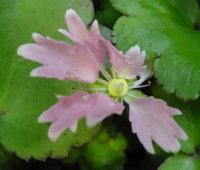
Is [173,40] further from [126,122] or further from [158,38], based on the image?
[126,122]

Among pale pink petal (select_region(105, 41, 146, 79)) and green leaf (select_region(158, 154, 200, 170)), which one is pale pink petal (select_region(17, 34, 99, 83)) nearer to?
pale pink petal (select_region(105, 41, 146, 79))

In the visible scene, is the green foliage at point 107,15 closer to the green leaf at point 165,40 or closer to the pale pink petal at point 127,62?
the green leaf at point 165,40

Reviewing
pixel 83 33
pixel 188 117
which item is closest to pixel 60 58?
pixel 83 33

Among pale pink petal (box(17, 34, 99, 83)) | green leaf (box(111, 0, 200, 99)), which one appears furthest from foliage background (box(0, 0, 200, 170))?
pale pink petal (box(17, 34, 99, 83))

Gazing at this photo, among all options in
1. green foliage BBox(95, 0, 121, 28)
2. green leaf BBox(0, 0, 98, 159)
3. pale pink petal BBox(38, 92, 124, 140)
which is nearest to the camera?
pale pink petal BBox(38, 92, 124, 140)

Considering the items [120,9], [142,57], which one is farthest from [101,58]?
[120,9]

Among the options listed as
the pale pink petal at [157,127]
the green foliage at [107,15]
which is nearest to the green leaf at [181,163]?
the pale pink petal at [157,127]
